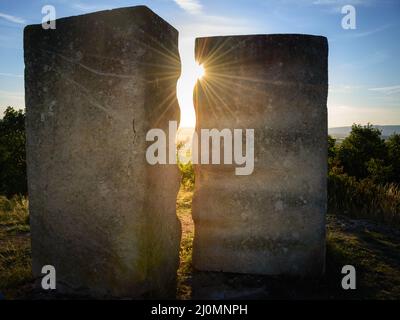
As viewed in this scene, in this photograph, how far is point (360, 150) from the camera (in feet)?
74.6

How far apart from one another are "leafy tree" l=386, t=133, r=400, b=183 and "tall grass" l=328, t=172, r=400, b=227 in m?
15.5

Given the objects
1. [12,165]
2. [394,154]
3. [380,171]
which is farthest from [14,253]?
[394,154]

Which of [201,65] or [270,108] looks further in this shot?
[201,65]

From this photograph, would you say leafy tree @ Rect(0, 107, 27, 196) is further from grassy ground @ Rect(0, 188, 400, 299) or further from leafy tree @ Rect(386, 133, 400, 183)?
leafy tree @ Rect(386, 133, 400, 183)

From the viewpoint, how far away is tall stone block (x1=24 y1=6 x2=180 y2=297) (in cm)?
242

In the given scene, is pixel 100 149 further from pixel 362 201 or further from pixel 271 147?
pixel 362 201

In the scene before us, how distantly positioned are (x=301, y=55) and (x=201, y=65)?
95 centimetres

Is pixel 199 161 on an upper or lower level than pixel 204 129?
lower

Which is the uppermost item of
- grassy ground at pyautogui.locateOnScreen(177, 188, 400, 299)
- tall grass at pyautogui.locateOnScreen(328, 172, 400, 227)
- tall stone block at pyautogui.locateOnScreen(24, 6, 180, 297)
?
tall stone block at pyautogui.locateOnScreen(24, 6, 180, 297)

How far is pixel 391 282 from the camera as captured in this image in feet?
10.2

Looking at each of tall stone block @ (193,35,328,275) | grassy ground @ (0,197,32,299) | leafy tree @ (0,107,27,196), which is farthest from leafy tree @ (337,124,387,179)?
grassy ground @ (0,197,32,299)

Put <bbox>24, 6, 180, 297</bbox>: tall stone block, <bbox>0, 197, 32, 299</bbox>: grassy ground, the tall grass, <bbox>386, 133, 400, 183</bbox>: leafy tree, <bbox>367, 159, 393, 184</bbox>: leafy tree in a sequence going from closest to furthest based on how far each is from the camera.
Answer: <bbox>24, 6, 180, 297</bbox>: tall stone block < <bbox>0, 197, 32, 299</bbox>: grassy ground < the tall grass < <bbox>367, 159, 393, 184</bbox>: leafy tree < <bbox>386, 133, 400, 183</bbox>: leafy tree
